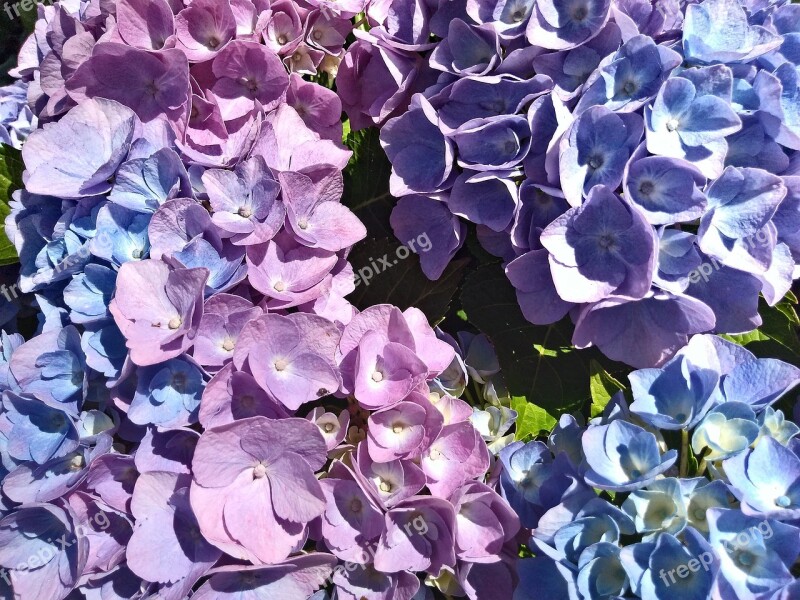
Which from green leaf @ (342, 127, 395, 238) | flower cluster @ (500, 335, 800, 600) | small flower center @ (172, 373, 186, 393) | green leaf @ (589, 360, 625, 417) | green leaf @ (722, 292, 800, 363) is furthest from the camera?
green leaf @ (342, 127, 395, 238)

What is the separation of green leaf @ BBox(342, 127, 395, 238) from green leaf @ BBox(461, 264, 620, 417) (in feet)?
0.64

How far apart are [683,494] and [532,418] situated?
351 millimetres

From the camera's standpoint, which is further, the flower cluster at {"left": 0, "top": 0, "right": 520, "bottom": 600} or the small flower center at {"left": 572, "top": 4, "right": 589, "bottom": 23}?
the small flower center at {"left": 572, "top": 4, "right": 589, "bottom": 23}

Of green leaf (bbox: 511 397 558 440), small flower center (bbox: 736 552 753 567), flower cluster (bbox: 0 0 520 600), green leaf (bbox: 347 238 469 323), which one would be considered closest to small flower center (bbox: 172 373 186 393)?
flower cluster (bbox: 0 0 520 600)

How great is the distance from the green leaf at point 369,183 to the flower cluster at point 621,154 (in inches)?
7.3

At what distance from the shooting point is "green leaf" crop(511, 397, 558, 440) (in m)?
1.10

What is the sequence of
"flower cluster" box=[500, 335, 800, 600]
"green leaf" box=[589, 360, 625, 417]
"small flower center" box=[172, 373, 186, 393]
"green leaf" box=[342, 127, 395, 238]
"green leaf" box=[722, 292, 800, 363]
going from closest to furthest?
"flower cluster" box=[500, 335, 800, 600], "small flower center" box=[172, 373, 186, 393], "green leaf" box=[589, 360, 625, 417], "green leaf" box=[722, 292, 800, 363], "green leaf" box=[342, 127, 395, 238]

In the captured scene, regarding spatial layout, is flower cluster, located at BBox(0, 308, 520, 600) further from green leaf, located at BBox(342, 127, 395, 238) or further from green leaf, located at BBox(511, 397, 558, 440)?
green leaf, located at BBox(342, 127, 395, 238)

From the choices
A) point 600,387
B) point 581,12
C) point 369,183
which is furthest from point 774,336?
point 369,183

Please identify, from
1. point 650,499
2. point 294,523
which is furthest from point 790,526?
Result: point 294,523

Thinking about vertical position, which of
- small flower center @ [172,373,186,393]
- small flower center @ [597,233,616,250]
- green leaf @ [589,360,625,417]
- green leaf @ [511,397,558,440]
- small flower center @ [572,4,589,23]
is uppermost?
small flower center @ [572,4,589,23]

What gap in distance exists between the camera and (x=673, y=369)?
84 centimetres

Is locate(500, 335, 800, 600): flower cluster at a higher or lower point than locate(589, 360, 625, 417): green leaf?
higher

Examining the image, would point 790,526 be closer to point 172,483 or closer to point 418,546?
point 418,546
